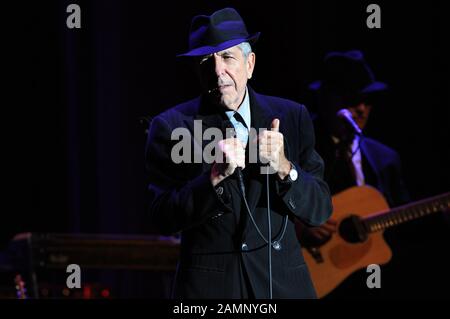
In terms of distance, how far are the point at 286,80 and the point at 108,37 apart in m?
1.43

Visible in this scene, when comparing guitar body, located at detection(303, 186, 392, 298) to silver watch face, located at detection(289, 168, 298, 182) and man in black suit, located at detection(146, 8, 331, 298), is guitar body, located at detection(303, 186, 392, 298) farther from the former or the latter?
silver watch face, located at detection(289, 168, 298, 182)

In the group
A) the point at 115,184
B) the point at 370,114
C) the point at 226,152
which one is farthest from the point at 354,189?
the point at 226,152

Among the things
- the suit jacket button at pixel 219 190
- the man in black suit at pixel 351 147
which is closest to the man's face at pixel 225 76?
the suit jacket button at pixel 219 190

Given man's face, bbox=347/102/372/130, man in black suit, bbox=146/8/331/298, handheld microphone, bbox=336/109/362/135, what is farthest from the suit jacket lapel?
man in black suit, bbox=146/8/331/298

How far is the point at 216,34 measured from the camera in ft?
8.60

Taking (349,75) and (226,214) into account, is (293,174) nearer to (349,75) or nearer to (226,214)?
(226,214)

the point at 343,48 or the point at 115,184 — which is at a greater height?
the point at 343,48

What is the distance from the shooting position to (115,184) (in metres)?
5.76

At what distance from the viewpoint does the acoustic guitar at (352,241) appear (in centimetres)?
479

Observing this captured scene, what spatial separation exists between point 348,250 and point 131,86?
7.02ft

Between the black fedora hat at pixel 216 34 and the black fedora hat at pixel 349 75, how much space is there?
7.41ft

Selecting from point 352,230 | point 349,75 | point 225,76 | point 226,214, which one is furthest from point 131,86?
point 226,214
